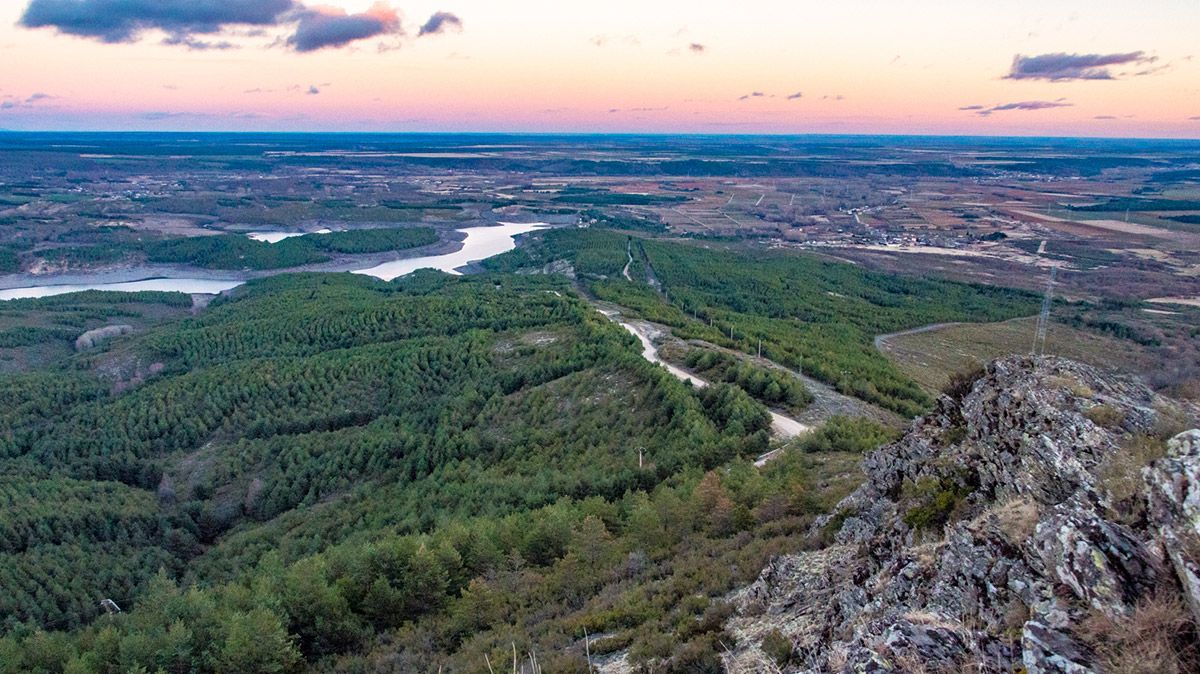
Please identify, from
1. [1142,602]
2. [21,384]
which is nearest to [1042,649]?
[1142,602]

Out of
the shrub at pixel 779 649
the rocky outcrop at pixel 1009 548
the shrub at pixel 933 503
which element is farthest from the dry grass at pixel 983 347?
the shrub at pixel 779 649

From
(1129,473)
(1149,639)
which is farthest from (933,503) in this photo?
(1149,639)

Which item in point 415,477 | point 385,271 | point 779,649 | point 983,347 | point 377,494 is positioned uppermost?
point 779,649

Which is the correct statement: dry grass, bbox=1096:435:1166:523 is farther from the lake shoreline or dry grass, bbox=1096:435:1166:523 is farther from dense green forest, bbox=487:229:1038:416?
the lake shoreline

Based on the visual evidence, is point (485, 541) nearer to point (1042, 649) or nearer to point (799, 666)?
point (799, 666)

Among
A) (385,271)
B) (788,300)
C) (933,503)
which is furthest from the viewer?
(385,271)

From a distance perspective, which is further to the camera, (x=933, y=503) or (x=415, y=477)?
(x=415, y=477)

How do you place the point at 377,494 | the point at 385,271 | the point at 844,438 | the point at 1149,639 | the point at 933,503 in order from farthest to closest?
the point at 385,271 → the point at 377,494 → the point at 844,438 → the point at 933,503 → the point at 1149,639

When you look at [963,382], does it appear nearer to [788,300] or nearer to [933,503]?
[933,503]

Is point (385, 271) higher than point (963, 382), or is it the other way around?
point (963, 382)
